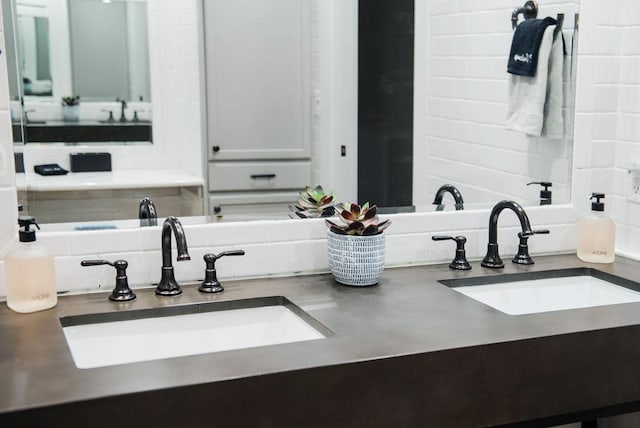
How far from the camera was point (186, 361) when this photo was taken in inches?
51.5

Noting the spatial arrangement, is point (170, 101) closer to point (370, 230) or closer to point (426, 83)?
point (370, 230)

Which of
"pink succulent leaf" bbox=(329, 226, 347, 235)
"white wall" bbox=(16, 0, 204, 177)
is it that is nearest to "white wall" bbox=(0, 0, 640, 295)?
"white wall" bbox=(16, 0, 204, 177)

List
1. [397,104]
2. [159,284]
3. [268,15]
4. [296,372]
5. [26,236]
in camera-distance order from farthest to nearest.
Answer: [397,104] → [268,15] → [159,284] → [26,236] → [296,372]

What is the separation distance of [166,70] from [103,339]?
0.66 m

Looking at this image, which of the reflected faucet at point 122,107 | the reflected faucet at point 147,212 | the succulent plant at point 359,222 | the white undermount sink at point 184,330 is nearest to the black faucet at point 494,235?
the succulent plant at point 359,222

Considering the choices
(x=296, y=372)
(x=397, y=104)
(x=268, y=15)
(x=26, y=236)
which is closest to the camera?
(x=296, y=372)

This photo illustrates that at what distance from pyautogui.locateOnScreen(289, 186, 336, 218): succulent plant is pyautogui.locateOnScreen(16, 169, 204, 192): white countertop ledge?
0.25m

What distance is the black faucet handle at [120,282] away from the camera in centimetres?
167

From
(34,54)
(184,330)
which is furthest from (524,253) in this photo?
(34,54)

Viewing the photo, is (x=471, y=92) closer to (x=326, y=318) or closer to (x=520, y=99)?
(x=520, y=99)

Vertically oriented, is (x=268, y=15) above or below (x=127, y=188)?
above

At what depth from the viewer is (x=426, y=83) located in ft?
6.92

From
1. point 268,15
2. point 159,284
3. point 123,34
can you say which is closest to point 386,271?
point 159,284

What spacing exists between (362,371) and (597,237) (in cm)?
104
